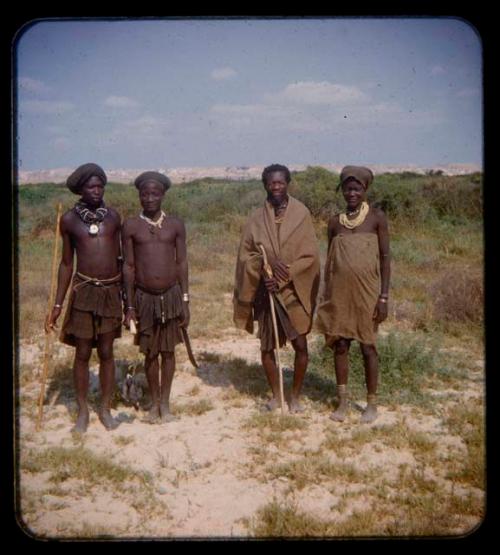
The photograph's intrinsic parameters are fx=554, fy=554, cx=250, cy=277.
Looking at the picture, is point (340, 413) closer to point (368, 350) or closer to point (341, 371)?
point (341, 371)

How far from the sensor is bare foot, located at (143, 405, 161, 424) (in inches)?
196

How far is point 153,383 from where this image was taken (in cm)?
498

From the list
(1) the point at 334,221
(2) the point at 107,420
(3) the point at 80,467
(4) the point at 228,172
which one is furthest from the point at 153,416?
(4) the point at 228,172

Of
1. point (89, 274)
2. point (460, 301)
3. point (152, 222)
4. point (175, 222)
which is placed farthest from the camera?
point (460, 301)

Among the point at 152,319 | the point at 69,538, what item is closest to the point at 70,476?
the point at 69,538

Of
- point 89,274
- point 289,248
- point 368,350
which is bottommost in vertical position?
point 368,350

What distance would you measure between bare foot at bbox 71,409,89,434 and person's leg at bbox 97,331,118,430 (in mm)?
141

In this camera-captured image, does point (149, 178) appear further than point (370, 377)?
No

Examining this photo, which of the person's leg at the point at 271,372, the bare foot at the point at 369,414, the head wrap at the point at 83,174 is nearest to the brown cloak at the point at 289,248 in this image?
the person's leg at the point at 271,372

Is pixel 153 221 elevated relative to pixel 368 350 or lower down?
elevated

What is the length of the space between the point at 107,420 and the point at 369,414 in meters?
2.31

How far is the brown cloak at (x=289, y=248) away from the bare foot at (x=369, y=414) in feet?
3.26

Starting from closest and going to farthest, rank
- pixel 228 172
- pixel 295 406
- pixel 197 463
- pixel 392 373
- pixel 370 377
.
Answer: pixel 197 463, pixel 370 377, pixel 295 406, pixel 392 373, pixel 228 172

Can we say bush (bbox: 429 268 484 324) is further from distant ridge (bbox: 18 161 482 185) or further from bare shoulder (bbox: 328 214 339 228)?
distant ridge (bbox: 18 161 482 185)
